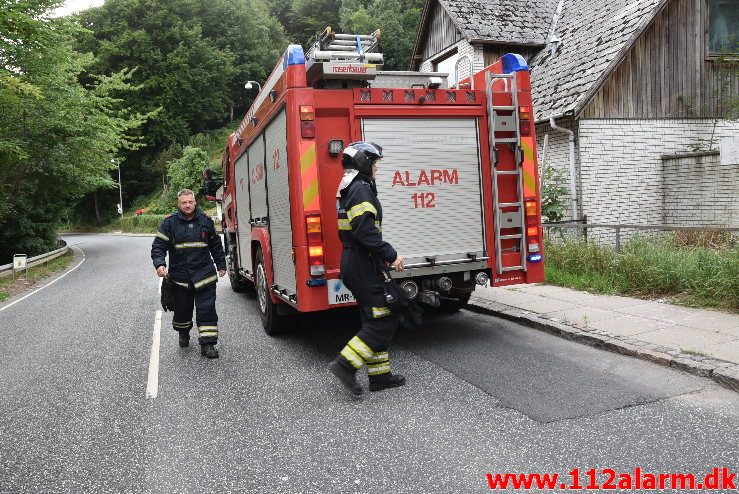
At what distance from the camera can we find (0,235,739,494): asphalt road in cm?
339

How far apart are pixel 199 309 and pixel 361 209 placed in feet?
8.90

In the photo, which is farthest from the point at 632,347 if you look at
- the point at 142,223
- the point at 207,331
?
the point at 142,223

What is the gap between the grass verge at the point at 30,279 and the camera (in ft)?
43.8

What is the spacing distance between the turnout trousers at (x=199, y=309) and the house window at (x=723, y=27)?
1358cm

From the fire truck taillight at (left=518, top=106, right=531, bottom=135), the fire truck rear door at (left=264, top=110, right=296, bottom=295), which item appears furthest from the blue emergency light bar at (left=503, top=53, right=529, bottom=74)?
the fire truck rear door at (left=264, top=110, right=296, bottom=295)

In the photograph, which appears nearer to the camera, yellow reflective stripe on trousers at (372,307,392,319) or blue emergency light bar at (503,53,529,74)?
yellow reflective stripe on trousers at (372,307,392,319)

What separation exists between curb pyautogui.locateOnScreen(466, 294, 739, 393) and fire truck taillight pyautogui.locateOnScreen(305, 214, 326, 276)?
2.69 meters

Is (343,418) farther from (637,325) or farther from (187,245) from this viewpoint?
(637,325)

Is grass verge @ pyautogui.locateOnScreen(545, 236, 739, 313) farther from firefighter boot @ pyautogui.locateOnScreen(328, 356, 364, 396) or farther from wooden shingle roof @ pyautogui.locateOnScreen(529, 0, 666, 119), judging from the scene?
wooden shingle roof @ pyautogui.locateOnScreen(529, 0, 666, 119)

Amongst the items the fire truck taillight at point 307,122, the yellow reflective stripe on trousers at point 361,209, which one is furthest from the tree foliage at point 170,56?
the yellow reflective stripe on trousers at point 361,209

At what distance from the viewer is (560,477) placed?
3215 millimetres

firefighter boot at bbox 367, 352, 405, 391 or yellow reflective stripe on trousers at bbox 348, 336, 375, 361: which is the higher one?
yellow reflective stripe on trousers at bbox 348, 336, 375, 361

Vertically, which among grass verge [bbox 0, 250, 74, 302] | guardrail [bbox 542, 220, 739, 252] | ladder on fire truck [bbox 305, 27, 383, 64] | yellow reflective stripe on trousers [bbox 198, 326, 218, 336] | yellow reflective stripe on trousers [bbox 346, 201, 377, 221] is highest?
ladder on fire truck [bbox 305, 27, 383, 64]

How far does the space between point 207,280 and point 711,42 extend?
1370 cm
